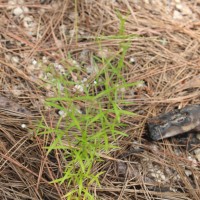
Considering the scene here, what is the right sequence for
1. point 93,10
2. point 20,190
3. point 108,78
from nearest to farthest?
1. point 20,190
2. point 108,78
3. point 93,10

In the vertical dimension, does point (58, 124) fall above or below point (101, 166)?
above

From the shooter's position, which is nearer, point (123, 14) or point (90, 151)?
point (90, 151)

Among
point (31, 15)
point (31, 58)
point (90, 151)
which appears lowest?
point (90, 151)

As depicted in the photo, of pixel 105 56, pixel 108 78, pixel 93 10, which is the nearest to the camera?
pixel 108 78

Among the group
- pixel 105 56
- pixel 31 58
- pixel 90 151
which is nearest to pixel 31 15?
pixel 31 58

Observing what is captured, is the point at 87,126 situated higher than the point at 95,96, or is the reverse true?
the point at 95,96

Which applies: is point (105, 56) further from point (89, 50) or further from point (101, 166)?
point (101, 166)

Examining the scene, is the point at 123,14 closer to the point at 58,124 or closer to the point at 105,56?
the point at 105,56
